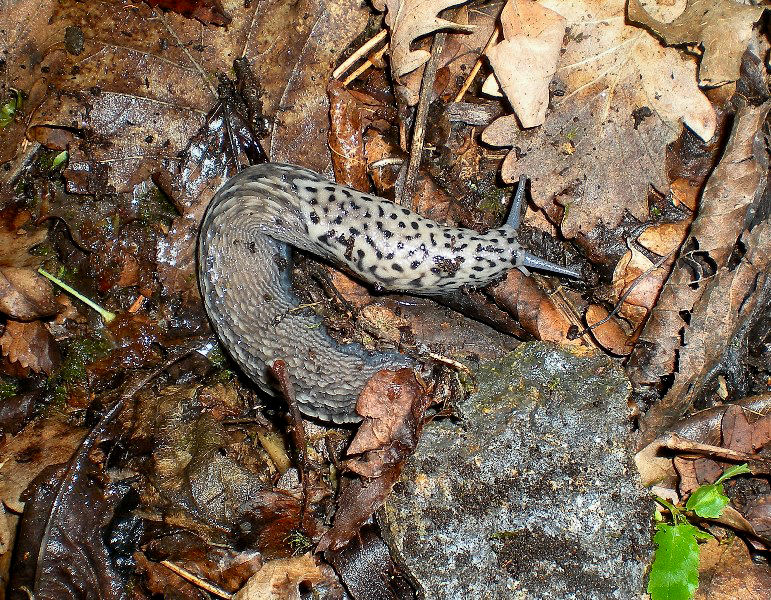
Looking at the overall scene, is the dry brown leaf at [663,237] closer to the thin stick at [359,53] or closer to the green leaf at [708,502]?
the green leaf at [708,502]

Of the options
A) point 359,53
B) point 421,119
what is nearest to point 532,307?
point 421,119

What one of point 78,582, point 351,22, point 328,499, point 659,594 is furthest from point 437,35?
point 78,582

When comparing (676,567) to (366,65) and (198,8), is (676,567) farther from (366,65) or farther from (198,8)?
(198,8)

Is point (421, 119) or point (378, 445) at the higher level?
point (421, 119)

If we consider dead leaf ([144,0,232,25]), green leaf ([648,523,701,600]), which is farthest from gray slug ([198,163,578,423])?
green leaf ([648,523,701,600])

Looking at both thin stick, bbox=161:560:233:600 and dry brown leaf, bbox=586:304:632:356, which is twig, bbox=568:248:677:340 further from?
thin stick, bbox=161:560:233:600

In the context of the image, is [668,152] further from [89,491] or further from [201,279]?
[89,491]
